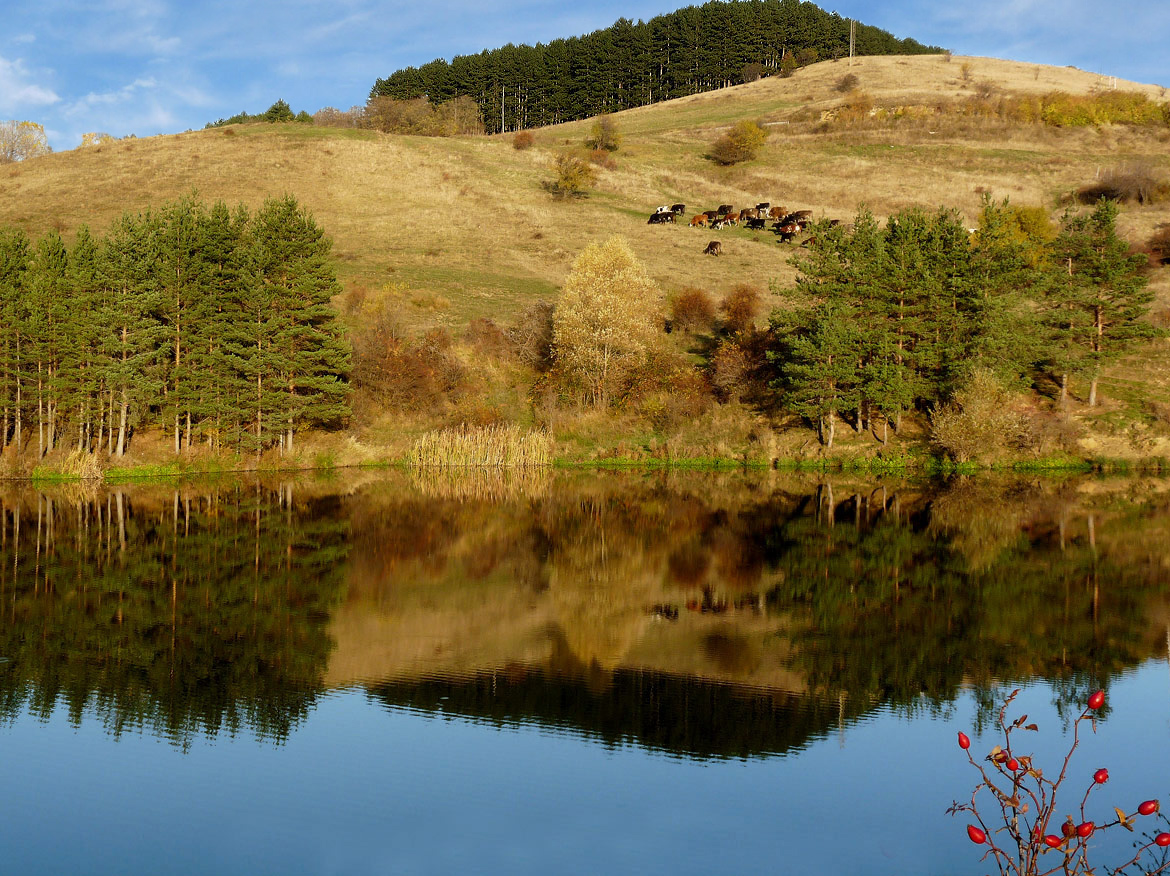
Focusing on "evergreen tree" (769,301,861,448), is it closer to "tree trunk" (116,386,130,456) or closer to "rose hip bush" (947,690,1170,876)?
"tree trunk" (116,386,130,456)

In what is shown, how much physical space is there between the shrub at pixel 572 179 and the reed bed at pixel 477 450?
131ft

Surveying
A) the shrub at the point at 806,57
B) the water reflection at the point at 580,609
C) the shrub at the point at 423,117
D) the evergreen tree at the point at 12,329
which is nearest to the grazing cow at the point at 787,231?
the water reflection at the point at 580,609

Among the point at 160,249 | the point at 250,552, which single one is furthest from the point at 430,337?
the point at 250,552

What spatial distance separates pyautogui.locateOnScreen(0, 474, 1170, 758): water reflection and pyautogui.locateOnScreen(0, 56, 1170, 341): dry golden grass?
1168 inches

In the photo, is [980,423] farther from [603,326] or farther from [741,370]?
[603,326]

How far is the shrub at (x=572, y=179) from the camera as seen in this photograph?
81625 millimetres

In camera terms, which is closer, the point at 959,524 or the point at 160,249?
the point at 959,524

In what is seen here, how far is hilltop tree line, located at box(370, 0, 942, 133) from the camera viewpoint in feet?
441

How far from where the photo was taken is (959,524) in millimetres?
29109

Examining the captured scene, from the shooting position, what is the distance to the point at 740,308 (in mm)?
55312

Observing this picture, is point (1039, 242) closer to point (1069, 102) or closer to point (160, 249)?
point (160, 249)

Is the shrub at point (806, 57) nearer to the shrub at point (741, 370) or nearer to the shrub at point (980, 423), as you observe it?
the shrub at point (741, 370)

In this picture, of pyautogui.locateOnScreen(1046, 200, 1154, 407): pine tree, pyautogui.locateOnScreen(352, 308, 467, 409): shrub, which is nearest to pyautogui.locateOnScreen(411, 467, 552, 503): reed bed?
pyautogui.locateOnScreen(352, 308, 467, 409): shrub

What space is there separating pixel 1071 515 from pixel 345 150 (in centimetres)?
7159
